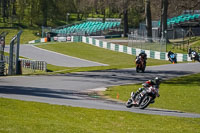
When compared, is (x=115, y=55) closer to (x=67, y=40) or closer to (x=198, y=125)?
(x=67, y=40)

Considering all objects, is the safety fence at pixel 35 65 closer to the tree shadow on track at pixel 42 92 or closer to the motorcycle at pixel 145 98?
the tree shadow on track at pixel 42 92

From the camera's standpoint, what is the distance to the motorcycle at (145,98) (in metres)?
15.8

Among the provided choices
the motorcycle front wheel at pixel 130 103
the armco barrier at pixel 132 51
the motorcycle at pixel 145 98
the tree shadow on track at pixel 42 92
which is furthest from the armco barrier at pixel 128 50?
the motorcycle at pixel 145 98

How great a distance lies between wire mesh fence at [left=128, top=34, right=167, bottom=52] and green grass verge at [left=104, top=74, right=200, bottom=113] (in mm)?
17506

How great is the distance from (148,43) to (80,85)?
939 inches

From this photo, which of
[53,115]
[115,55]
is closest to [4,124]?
[53,115]

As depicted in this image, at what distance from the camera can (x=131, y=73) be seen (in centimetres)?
3072

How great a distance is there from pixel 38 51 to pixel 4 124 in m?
42.4

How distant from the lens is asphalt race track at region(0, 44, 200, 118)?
58.5ft

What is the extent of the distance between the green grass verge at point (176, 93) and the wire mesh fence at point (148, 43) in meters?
17.5

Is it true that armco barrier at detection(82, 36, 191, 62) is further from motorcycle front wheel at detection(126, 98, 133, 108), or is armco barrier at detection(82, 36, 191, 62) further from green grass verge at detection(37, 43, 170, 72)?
motorcycle front wheel at detection(126, 98, 133, 108)

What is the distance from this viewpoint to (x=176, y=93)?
22.2m

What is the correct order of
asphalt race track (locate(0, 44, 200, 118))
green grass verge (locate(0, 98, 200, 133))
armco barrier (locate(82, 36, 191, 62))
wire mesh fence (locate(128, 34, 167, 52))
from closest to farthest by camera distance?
green grass verge (locate(0, 98, 200, 133)) → asphalt race track (locate(0, 44, 200, 118)) → armco barrier (locate(82, 36, 191, 62)) → wire mesh fence (locate(128, 34, 167, 52))

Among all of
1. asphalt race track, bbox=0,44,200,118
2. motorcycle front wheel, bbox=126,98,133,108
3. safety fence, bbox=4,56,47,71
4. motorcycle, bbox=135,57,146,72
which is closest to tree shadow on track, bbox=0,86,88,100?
asphalt race track, bbox=0,44,200,118
